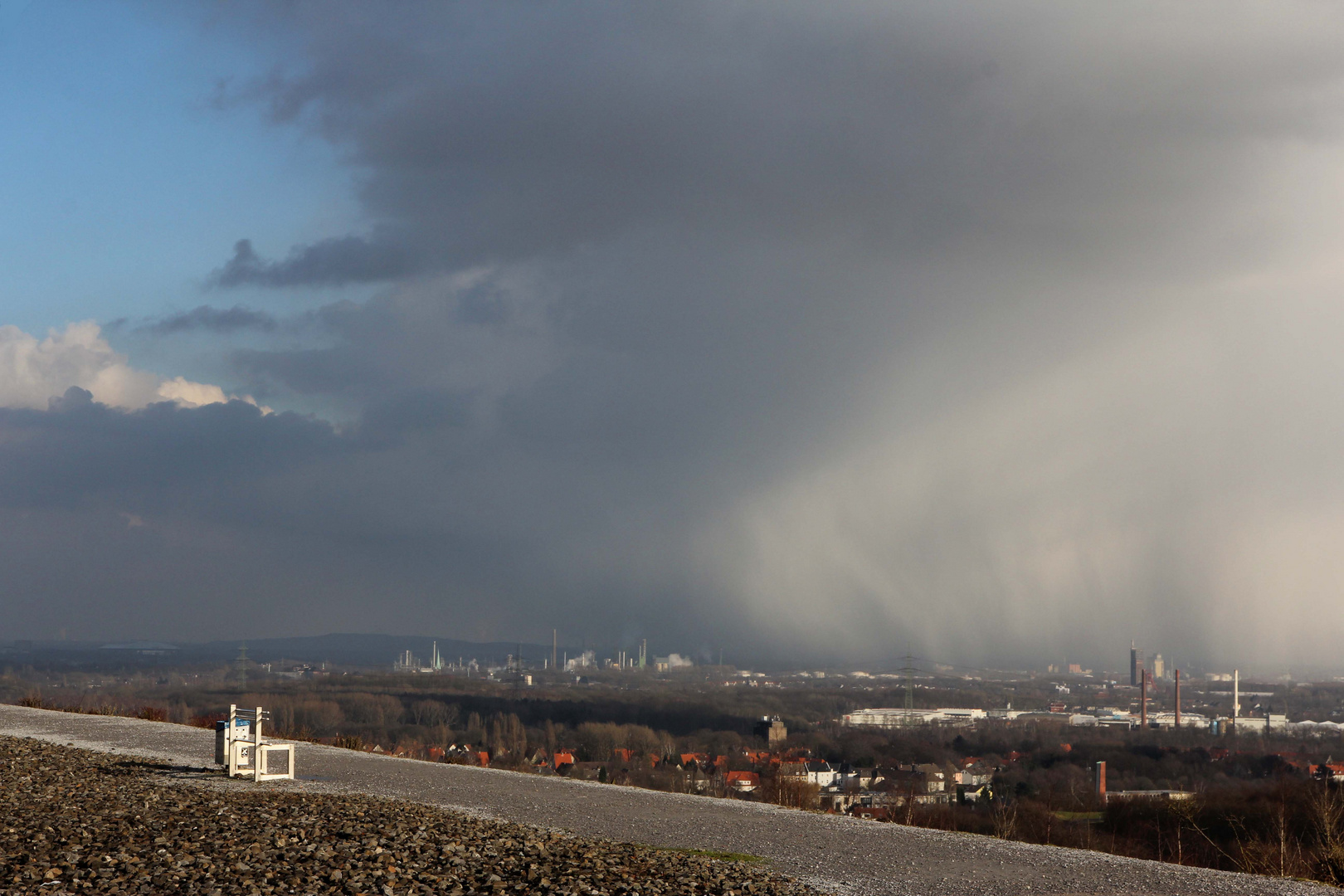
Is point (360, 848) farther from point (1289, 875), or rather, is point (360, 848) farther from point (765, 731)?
point (765, 731)

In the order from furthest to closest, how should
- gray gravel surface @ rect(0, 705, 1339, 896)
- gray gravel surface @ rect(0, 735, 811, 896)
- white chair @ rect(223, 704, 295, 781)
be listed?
white chair @ rect(223, 704, 295, 781) → gray gravel surface @ rect(0, 705, 1339, 896) → gray gravel surface @ rect(0, 735, 811, 896)

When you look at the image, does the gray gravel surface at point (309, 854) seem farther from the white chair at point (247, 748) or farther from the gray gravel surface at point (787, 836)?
the white chair at point (247, 748)

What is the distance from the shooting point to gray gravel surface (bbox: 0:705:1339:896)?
1173 centimetres

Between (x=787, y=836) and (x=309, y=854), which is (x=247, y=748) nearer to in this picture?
(x=309, y=854)

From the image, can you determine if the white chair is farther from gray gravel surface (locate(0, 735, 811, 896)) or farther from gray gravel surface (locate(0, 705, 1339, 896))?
gray gravel surface (locate(0, 735, 811, 896))

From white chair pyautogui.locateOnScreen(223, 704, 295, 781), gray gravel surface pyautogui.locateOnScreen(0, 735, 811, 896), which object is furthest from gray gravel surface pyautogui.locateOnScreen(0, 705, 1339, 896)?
gray gravel surface pyautogui.locateOnScreen(0, 735, 811, 896)

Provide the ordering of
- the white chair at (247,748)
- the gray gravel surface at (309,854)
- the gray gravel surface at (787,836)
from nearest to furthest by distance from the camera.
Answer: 1. the gray gravel surface at (309,854)
2. the gray gravel surface at (787,836)
3. the white chair at (247,748)

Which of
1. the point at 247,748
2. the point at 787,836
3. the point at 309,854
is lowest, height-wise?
the point at 787,836

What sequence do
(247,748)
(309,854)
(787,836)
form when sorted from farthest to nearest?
(247,748) → (787,836) → (309,854)

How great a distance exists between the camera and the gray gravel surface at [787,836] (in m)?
11.7

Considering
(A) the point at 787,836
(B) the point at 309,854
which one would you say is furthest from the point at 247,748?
(A) the point at 787,836

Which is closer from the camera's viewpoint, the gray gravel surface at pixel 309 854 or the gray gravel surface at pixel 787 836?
the gray gravel surface at pixel 309 854

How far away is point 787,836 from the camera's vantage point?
14352mm

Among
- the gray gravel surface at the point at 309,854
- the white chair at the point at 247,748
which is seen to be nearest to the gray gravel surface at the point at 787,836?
the white chair at the point at 247,748
